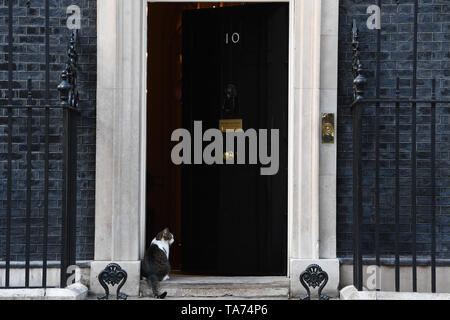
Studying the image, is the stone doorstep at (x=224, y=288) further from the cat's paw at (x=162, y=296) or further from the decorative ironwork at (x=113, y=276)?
the decorative ironwork at (x=113, y=276)

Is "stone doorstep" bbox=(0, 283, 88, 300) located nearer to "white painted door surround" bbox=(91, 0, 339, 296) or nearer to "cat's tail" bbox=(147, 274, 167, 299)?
"white painted door surround" bbox=(91, 0, 339, 296)

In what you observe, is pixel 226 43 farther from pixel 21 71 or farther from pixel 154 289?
pixel 154 289

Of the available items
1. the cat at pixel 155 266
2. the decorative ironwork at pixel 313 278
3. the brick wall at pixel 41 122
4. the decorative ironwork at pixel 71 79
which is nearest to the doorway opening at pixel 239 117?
the decorative ironwork at pixel 313 278

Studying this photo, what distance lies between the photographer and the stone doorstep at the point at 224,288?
20.6 feet

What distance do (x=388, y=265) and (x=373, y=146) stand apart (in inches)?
44.7

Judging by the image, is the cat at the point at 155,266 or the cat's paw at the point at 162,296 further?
the cat at the point at 155,266

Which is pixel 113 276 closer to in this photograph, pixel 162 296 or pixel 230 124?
pixel 162 296

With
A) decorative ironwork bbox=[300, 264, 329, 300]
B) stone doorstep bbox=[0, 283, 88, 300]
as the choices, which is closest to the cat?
stone doorstep bbox=[0, 283, 88, 300]

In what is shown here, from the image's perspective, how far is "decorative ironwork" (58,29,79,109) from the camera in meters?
5.78

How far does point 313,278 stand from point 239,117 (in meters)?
1.88

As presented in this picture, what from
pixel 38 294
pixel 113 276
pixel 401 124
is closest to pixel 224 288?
pixel 113 276

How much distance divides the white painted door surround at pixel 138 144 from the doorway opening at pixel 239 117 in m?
0.42

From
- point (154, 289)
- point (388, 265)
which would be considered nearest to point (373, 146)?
point (388, 265)

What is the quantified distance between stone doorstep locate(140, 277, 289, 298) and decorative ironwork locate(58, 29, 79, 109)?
1.83 metres
